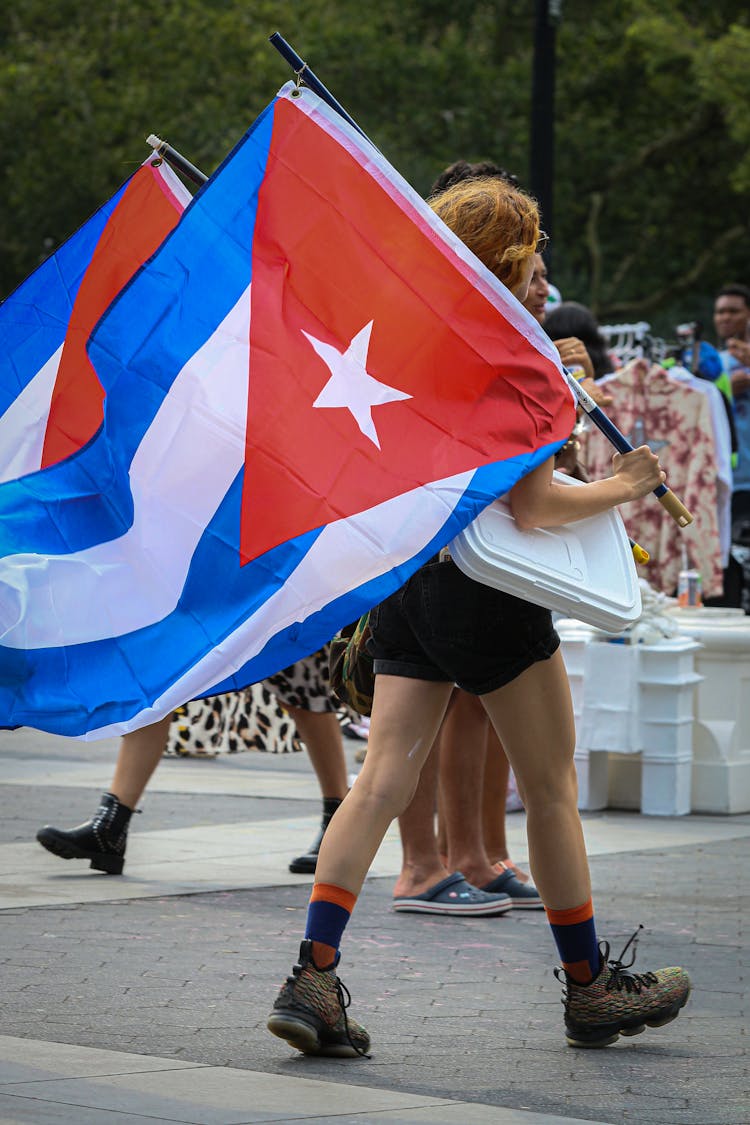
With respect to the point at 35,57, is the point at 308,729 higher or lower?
lower

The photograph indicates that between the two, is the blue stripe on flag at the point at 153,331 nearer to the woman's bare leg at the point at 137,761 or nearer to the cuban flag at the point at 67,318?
the cuban flag at the point at 67,318

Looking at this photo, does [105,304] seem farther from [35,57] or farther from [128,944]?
[35,57]

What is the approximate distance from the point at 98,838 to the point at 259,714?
206 cm

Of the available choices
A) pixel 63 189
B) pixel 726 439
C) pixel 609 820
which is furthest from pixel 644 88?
pixel 609 820

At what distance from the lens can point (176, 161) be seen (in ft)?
17.0

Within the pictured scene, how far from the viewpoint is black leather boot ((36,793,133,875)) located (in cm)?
686

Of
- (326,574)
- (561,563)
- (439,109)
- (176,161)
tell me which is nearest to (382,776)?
(326,574)

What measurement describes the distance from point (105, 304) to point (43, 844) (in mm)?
2434

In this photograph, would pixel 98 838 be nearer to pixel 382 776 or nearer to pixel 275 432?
pixel 382 776

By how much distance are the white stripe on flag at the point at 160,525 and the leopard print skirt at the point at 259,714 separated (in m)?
2.40

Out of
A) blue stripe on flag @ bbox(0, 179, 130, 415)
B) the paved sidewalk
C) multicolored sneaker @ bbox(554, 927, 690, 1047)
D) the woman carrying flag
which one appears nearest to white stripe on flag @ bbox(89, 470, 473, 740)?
the woman carrying flag

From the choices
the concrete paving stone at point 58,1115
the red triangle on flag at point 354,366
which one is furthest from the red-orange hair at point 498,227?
the concrete paving stone at point 58,1115

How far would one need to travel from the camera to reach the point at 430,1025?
4.76 meters

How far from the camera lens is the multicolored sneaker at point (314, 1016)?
13.9ft
